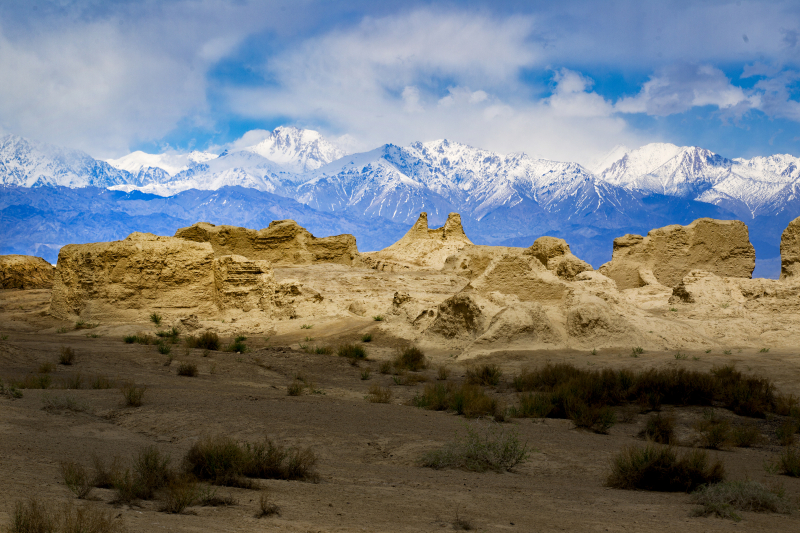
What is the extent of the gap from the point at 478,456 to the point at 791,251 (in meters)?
21.8

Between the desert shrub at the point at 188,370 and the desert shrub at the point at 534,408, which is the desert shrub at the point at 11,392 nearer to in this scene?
the desert shrub at the point at 188,370

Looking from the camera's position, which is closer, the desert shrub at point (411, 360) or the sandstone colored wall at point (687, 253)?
the desert shrub at point (411, 360)

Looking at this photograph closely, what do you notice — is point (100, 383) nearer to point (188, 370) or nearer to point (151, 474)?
point (188, 370)

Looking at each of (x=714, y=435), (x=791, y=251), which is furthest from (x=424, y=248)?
(x=714, y=435)

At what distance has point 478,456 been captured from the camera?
6.54 metres

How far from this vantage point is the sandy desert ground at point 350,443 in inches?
172

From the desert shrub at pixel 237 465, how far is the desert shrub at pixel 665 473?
303 cm

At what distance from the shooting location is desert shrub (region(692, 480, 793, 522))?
4.69 metres

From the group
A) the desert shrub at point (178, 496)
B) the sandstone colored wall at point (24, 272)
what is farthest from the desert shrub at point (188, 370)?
the sandstone colored wall at point (24, 272)

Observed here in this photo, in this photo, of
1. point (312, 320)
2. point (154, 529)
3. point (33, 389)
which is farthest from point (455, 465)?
point (312, 320)

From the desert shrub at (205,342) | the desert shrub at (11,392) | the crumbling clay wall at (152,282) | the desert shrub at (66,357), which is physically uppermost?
the crumbling clay wall at (152,282)

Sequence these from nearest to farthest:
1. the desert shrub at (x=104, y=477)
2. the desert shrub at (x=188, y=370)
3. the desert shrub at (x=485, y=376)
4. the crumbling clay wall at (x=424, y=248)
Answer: the desert shrub at (x=104, y=477) → the desert shrub at (x=485, y=376) → the desert shrub at (x=188, y=370) → the crumbling clay wall at (x=424, y=248)

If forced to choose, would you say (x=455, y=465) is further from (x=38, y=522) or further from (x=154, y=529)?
(x=38, y=522)

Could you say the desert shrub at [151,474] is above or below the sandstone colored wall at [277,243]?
below
